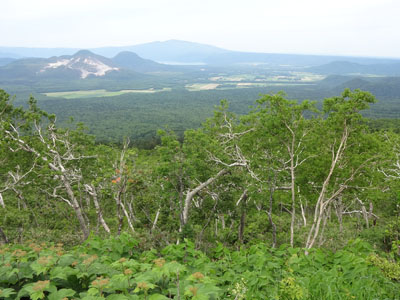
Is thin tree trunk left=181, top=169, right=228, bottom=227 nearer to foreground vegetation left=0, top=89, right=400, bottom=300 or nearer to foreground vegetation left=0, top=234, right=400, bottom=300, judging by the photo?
foreground vegetation left=0, top=89, right=400, bottom=300

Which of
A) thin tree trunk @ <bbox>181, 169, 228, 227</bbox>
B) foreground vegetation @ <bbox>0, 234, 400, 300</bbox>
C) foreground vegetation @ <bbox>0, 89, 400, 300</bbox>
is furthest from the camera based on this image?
thin tree trunk @ <bbox>181, 169, 228, 227</bbox>

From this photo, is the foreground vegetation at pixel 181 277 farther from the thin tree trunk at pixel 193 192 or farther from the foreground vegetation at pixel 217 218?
Result: the thin tree trunk at pixel 193 192

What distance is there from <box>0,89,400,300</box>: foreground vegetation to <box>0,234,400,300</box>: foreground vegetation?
0.02m

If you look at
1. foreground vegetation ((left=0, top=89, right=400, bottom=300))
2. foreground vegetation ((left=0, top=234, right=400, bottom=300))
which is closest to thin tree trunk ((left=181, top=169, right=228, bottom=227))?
foreground vegetation ((left=0, top=89, right=400, bottom=300))

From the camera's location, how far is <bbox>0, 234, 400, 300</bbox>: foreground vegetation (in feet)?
9.80

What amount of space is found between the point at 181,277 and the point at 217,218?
8.14 m

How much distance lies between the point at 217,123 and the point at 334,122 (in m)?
7.61

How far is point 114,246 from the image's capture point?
474 cm

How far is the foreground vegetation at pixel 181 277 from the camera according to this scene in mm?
2986

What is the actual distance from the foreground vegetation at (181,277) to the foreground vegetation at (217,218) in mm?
21

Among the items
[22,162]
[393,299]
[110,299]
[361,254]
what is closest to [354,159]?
[361,254]

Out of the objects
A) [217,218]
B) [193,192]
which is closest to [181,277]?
[193,192]

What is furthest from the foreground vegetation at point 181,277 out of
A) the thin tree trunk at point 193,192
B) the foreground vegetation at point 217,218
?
the thin tree trunk at point 193,192

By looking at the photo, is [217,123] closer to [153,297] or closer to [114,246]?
[114,246]
